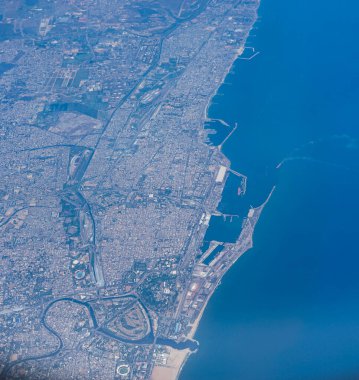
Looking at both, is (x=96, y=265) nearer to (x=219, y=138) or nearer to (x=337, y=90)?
(x=219, y=138)

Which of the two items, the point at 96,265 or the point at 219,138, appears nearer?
the point at 96,265

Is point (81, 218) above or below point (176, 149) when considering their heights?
below

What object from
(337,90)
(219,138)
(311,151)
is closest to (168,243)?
(219,138)

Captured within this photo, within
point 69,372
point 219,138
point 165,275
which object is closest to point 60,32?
point 219,138

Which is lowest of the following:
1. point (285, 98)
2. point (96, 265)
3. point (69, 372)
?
point (69, 372)

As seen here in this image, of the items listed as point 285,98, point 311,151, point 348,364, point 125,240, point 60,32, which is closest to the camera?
point 348,364

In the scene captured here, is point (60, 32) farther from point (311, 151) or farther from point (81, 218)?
point (311, 151)

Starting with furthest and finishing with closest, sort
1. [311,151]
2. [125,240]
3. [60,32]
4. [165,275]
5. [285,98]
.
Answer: [60,32], [285,98], [311,151], [125,240], [165,275]
